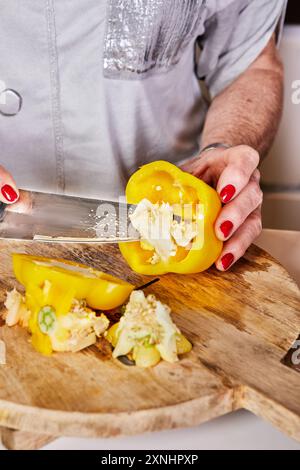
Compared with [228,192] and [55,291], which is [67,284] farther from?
[228,192]

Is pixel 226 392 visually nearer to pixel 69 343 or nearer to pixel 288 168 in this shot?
pixel 69 343

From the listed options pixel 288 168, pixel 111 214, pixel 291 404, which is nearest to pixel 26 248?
pixel 111 214

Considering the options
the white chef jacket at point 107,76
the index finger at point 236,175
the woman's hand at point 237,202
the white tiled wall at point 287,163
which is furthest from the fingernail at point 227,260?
the white tiled wall at point 287,163

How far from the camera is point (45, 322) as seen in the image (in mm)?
1125

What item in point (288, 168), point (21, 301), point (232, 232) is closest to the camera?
point (21, 301)

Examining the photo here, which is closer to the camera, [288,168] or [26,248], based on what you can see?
[26,248]

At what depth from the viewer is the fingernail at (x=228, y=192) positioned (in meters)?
1.37

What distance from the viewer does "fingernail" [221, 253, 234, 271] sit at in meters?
1.38

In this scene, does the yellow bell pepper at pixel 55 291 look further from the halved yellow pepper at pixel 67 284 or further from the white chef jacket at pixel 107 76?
the white chef jacket at pixel 107 76

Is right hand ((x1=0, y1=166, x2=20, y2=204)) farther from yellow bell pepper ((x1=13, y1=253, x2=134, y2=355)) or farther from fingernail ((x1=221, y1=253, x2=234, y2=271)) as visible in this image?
fingernail ((x1=221, y1=253, x2=234, y2=271))

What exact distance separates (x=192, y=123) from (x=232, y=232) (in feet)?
2.23

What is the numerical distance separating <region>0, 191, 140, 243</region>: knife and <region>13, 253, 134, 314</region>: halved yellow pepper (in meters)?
0.10

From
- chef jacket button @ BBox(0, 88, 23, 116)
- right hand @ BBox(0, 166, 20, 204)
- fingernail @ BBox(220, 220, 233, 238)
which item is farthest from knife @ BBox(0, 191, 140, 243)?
chef jacket button @ BBox(0, 88, 23, 116)

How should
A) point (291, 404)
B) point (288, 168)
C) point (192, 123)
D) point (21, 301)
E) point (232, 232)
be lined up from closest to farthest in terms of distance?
point (291, 404) < point (21, 301) < point (232, 232) < point (192, 123) < point (288, 168)
